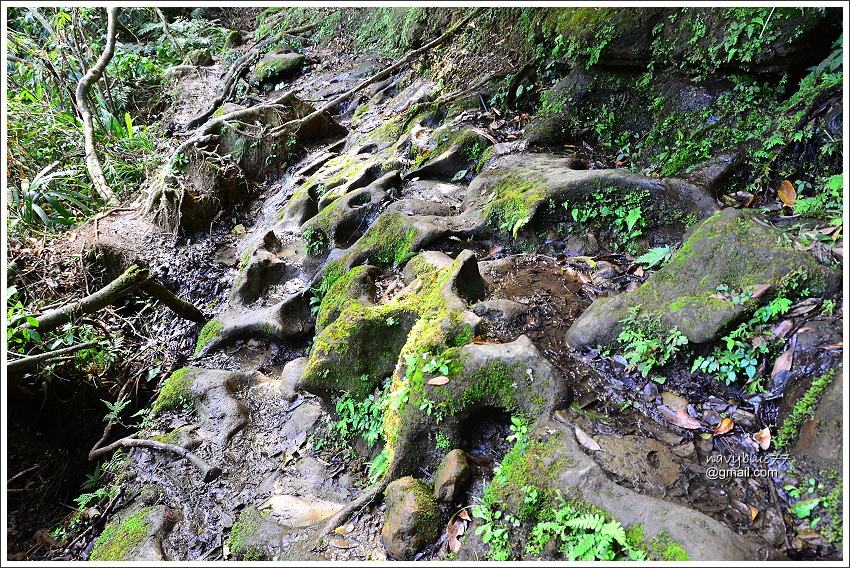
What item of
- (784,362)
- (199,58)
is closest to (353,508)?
(784,362)

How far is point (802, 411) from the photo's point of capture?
2.86 m

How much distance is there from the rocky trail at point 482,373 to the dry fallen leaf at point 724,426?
18 millimetres

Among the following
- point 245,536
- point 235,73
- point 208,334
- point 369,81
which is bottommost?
point 245,536

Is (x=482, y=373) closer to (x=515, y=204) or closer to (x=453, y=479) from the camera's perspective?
(x=453, y=479)

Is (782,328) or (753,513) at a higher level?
(782,328)

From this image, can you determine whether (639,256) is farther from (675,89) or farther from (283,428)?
(283,428)

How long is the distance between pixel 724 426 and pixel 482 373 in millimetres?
1534

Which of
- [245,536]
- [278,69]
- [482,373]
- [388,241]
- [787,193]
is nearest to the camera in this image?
[482,373]

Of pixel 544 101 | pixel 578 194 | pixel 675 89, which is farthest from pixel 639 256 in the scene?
pixel 544 101

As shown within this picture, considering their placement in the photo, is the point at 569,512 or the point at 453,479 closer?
the point at 569,512

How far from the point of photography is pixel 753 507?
271 cm

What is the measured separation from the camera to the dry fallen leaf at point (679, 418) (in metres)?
3.21

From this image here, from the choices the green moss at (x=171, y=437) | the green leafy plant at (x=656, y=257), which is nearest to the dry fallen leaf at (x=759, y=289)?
the green leafy plant at (x=656, y=257)

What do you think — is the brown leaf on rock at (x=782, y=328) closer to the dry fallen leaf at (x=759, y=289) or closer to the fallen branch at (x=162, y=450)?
the dry fallen leaf at (x=759, y=289)
